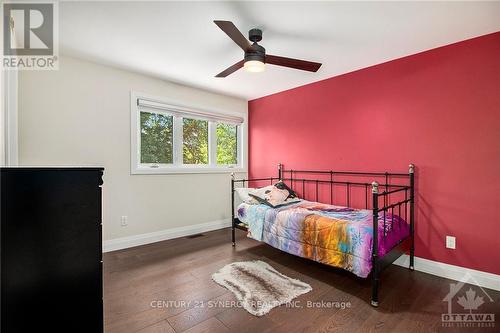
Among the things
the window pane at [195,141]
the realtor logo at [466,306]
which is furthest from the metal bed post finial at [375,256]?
the window pane at [195,141]

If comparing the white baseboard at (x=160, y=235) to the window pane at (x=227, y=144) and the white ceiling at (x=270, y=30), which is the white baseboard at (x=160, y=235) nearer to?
the window pane at (x=227, y=144)

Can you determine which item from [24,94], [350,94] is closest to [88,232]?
[24,94]

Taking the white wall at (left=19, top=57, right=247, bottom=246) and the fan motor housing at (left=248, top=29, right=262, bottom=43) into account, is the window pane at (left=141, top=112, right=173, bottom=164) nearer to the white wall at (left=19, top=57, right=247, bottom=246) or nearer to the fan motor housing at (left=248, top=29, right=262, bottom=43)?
the white wall at (left=19, top=57, right=247, bottom=246)

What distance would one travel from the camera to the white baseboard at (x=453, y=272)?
6.75 ft

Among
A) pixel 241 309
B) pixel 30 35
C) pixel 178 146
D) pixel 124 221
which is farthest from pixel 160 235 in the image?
pixel 30 35

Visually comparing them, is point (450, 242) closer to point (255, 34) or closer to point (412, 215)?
point (412, 215)

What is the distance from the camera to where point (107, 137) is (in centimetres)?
284

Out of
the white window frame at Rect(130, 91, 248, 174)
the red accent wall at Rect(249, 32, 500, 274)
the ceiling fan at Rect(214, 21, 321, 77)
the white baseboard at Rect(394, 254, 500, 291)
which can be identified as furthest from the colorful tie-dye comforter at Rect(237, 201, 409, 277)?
the ceiling fan at Rect(214, 21, 321, 77)

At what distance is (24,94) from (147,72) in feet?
3.99

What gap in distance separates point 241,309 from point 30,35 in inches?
113

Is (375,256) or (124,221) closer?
(375,256)

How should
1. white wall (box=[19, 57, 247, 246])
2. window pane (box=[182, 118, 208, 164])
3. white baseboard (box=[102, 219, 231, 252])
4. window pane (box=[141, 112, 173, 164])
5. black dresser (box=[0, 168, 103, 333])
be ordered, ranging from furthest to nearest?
window pane (box=[182, 118, 208, 164]) < window pane (box=[141, 112, 173, 164]) < white baseboard (box=[102, 219, 231, 252]) < white wall (box=[19, 57, 247, 246]) < black dresser (box=[0, 168, 103, 333])

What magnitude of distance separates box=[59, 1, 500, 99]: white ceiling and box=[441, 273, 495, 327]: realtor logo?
7.19 ft

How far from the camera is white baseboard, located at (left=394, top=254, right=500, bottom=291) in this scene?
2.06m
